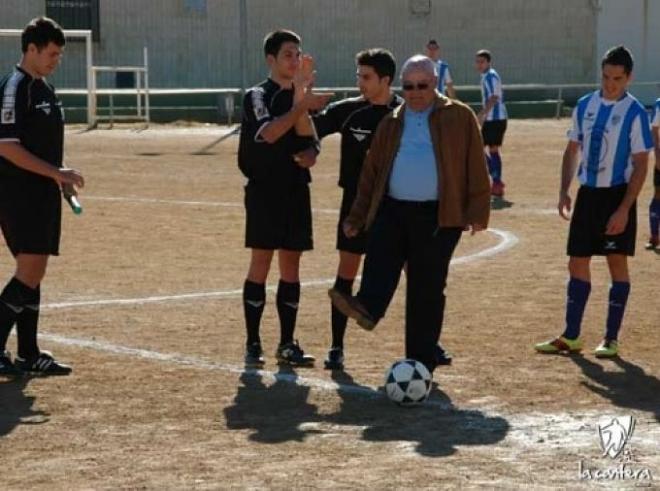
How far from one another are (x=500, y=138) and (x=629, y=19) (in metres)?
Answer: 35.7

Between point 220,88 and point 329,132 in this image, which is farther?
point 220,88

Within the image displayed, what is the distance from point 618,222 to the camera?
380 inches

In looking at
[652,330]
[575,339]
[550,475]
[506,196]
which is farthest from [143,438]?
[506,196]

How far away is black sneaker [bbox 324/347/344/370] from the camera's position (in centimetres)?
936

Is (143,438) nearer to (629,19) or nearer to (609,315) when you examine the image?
(609,315)

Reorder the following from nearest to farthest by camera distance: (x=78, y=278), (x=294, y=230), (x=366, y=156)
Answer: (x=366, y=156), (x=294, y=230), (x=78, y=278)

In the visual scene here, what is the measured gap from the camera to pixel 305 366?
9469 mm

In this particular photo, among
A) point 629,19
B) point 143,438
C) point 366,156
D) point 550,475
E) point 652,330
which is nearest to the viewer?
point 550,475

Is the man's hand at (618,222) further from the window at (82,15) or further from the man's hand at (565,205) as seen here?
the window at (82,15)

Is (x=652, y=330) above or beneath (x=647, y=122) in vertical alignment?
beneath

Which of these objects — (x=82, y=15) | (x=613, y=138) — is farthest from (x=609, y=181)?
(x=82, y=15)

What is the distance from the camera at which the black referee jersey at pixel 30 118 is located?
29.2 ft
